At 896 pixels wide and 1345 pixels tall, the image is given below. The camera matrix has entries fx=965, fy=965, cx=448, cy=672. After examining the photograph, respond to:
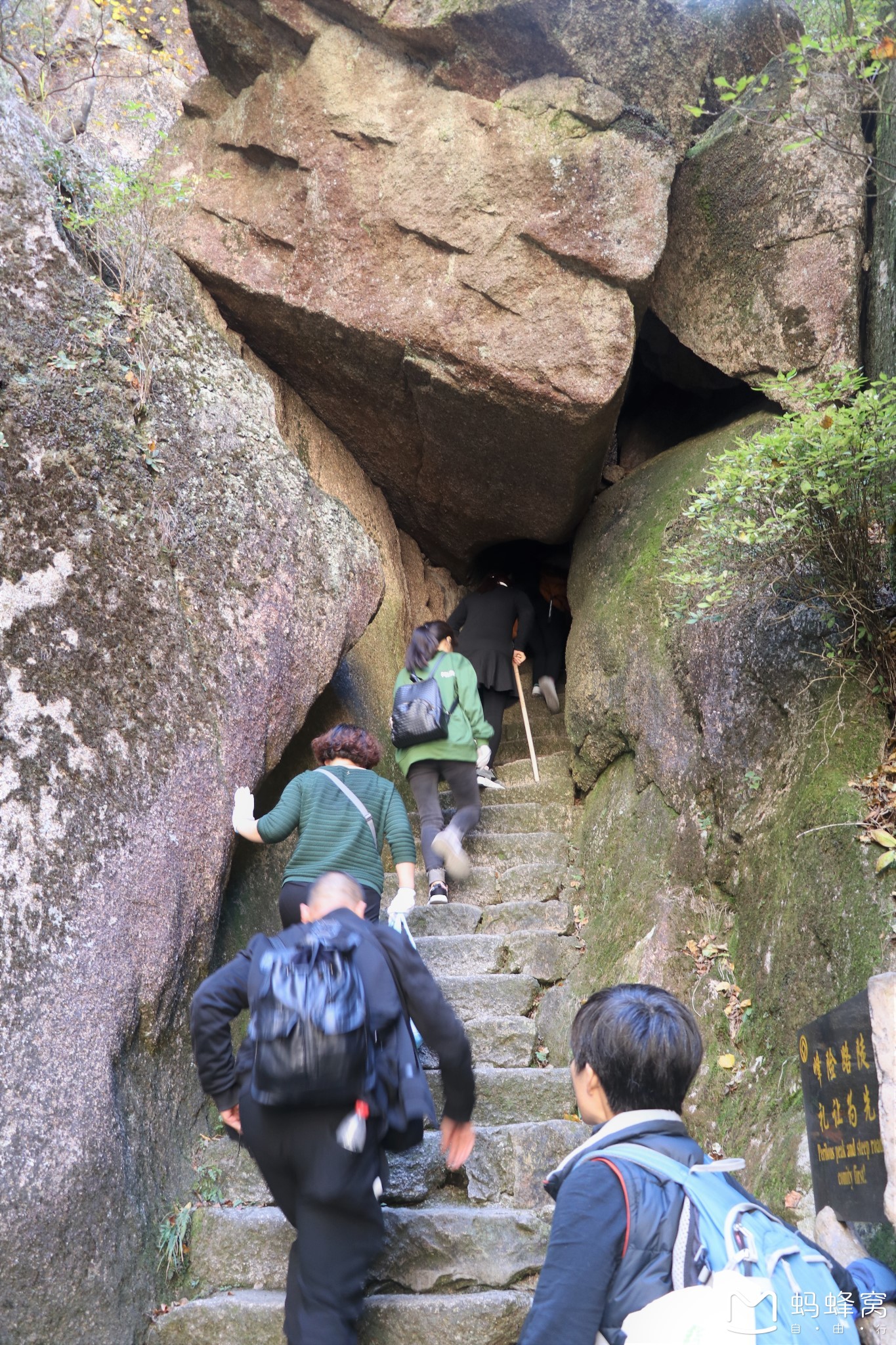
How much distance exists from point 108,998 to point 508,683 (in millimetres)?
4843

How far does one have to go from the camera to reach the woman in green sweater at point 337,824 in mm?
4293

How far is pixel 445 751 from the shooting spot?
5.99m

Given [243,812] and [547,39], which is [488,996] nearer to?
[243,812]

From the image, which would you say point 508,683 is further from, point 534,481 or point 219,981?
point 219,981

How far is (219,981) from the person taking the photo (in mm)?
2961

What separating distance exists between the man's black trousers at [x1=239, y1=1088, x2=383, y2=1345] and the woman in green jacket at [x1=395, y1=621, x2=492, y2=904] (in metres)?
3.08

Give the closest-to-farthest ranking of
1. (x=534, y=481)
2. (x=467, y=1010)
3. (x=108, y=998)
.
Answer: (x=108, y=998) < (x=467, y=1010) < (x=534, y=481)

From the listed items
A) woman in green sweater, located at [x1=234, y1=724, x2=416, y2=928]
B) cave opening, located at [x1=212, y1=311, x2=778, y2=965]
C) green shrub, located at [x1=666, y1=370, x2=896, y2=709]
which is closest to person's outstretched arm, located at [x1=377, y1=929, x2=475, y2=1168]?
woman in green sweater, located at [x1=234, y1=724, x2=416, y2=928]

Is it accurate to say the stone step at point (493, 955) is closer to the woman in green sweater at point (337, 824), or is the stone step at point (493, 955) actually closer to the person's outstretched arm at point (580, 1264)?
the woman in green sweater at point (337, 824)

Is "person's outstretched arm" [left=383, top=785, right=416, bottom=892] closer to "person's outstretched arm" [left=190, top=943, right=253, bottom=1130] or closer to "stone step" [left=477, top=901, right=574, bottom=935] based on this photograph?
"stone step" [left=477, top=901, right=574, bottom=935]

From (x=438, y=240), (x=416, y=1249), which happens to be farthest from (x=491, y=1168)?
(x=438, y=240)

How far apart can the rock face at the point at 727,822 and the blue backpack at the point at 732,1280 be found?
5.37 ft

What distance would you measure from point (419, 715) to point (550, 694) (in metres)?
3.17

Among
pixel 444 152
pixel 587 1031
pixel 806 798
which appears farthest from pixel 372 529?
pixel 587 1031
